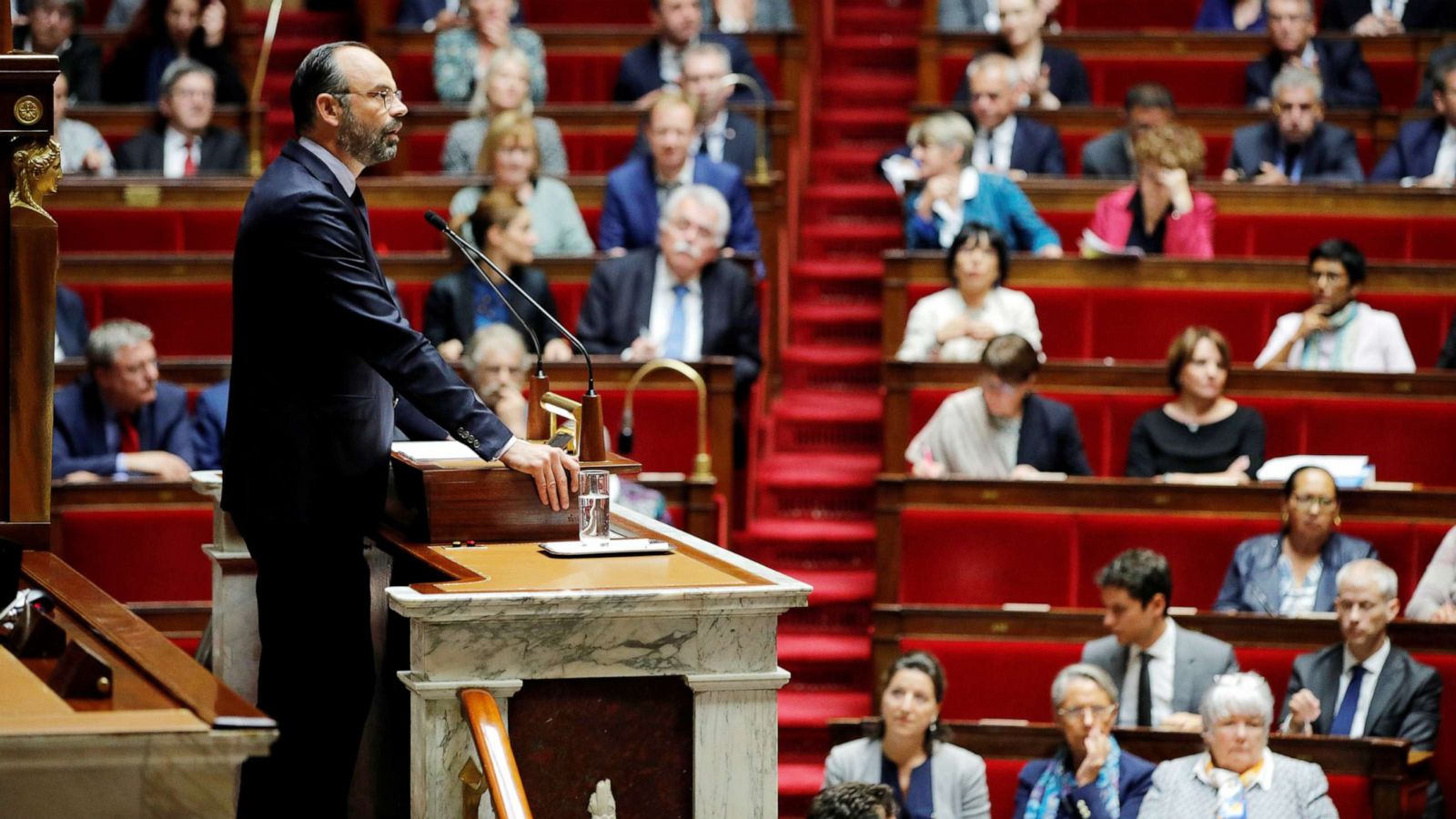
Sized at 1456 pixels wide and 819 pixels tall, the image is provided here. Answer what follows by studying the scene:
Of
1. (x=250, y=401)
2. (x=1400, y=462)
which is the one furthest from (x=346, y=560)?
(x=1400, y=462)

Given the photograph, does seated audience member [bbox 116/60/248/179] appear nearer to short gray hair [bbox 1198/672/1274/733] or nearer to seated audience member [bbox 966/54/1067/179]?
seated audience member [bbox 966/54/1067/179]

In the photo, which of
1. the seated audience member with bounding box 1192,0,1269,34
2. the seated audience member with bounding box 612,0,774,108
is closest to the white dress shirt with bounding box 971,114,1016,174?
the seated audience member with bounding box 612,0,774,108

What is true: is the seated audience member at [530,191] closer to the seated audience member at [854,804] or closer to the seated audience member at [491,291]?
the seated audience member at [491,291]

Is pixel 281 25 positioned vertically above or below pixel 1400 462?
above

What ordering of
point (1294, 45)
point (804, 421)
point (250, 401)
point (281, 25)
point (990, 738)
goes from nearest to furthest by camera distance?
point (250, 401) < point (990, 738) < point (804, 421) < point (1294, 45) < point (281, 25)

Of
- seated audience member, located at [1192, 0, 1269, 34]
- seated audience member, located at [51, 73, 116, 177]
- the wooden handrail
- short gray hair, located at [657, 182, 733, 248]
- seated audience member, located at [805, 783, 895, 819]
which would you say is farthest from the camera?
seated audience member, located at [1192, 0, 1269, 34]

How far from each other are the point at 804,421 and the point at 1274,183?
3.46 feet

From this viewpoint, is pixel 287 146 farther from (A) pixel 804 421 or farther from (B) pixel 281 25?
(B) pixel 281 25

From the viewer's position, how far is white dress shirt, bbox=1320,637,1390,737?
3.03m

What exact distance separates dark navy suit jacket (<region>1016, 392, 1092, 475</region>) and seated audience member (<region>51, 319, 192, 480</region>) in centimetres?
139

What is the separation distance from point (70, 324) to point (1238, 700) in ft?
7.33

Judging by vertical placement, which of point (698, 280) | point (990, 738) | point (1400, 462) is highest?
point (698, 280)

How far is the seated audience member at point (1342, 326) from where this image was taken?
12.1ft

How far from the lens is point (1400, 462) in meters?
3.56
